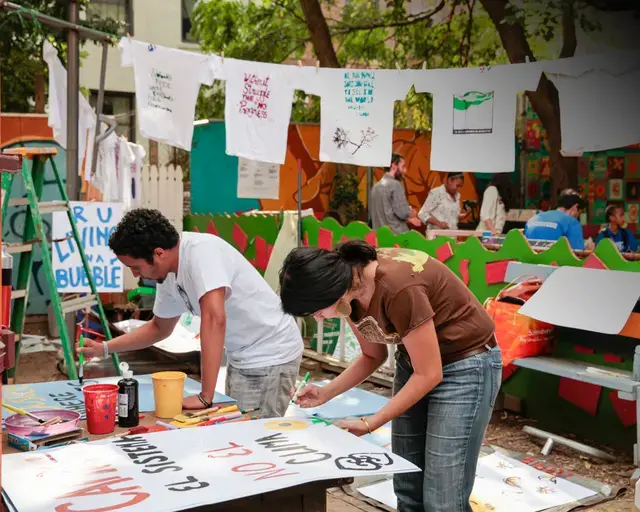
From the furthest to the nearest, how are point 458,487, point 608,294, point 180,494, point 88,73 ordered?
point 88,73 → point 608,294 → point 458,487 → point 180,494

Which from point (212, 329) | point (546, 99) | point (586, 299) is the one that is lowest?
point (586, 299)

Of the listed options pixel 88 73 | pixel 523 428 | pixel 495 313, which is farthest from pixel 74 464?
pixel 88 73

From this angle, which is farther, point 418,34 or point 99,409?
point 418,34

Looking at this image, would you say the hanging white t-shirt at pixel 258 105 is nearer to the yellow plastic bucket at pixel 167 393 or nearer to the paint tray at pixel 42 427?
the yellow plastic bucket at pixel 167 393

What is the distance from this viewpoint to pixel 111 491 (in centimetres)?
217

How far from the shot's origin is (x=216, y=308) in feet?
10.9

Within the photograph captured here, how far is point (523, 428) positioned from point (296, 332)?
114 inches

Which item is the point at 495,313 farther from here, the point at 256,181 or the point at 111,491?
the point at 256,181

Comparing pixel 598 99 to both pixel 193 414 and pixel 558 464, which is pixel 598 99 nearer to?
pixel 558 464

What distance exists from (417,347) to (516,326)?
125 inches

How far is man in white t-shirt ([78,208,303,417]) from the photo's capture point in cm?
331

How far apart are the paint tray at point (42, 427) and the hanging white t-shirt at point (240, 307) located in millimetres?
809

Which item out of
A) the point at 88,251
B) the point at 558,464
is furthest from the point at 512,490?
the point at 88,251

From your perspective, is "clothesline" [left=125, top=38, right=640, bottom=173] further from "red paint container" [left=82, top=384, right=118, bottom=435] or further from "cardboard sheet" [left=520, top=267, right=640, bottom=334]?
"red paint container" [left=82, top=384, right=118, bottom=435]
